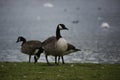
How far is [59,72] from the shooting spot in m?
16.5

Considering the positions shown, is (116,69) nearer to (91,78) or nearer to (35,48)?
(91,78)

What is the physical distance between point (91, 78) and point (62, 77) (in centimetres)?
103

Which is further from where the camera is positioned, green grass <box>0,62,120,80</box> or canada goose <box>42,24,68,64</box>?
canada goose <box>42,24,68,64</box>

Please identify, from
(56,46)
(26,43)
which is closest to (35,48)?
(26,43)

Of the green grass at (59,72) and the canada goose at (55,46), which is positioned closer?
the green grass at (59,72)

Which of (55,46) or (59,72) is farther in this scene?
(55,46)

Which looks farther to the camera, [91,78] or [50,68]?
[50,68]

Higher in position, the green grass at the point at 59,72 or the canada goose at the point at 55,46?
the canada goose at the point at 55,46

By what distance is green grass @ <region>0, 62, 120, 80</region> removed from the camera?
50.4 feet

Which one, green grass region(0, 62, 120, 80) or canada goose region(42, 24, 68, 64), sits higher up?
canada goose region(42, 24, 68, 64)

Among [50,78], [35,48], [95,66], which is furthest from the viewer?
[35,48]

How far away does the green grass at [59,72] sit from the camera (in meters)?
15.4

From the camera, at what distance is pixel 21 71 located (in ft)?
55.0

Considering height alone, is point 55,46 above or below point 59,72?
above
